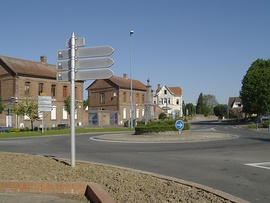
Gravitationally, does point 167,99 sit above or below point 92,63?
above

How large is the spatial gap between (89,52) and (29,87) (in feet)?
131

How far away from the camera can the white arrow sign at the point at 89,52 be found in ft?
29.7

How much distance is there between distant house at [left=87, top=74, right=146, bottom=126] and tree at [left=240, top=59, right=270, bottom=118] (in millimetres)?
19891

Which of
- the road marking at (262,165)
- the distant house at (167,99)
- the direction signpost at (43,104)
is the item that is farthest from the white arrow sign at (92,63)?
the distant house at (167,99)

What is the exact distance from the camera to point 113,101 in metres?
63.4

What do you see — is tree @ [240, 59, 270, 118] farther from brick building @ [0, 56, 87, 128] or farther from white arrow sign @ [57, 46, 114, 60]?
white arrow sign @ [57, 46, 114, 60]

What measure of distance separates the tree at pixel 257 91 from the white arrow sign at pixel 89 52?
173 ft

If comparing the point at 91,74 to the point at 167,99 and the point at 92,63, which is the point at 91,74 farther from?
the point at 167,99

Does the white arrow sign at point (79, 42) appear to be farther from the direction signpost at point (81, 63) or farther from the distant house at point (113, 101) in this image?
the distant house at point (113, 101)

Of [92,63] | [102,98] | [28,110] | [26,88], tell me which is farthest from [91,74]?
[102,98]

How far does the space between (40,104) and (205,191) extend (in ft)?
100

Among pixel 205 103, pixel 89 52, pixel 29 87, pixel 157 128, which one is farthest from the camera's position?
pixel 205 103

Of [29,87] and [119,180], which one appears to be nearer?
[119,180]

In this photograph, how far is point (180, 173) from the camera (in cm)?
894
